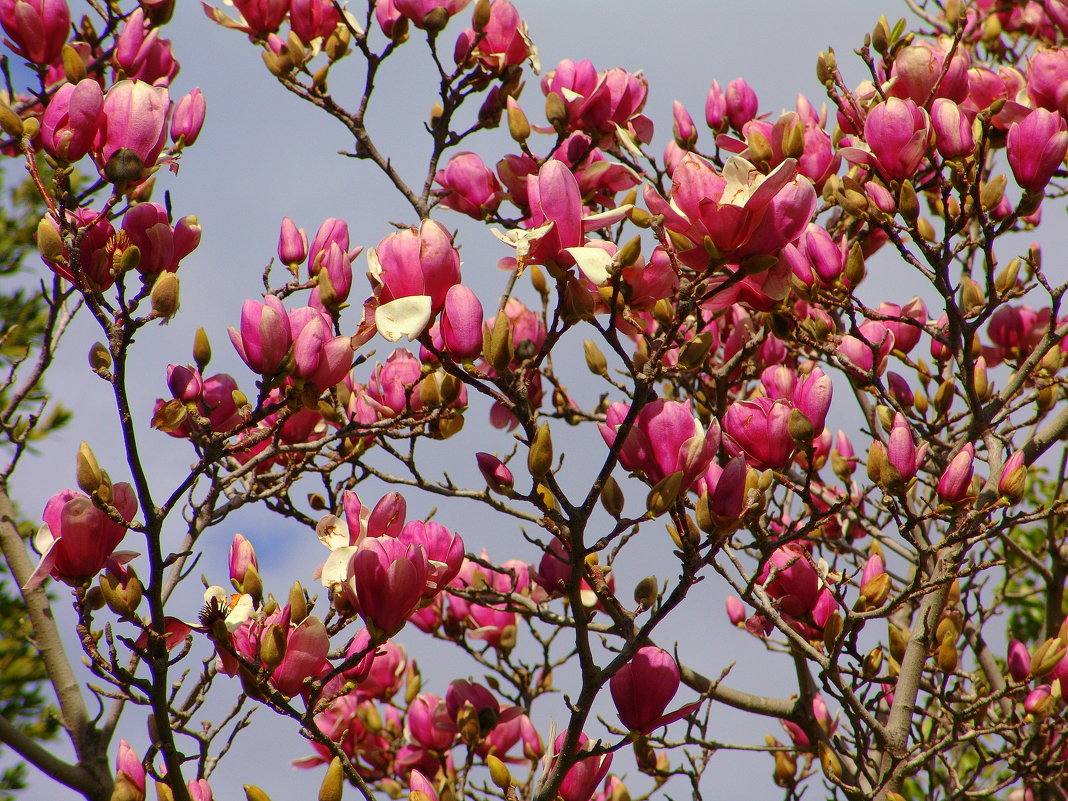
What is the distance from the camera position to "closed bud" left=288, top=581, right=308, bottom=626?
1.41m

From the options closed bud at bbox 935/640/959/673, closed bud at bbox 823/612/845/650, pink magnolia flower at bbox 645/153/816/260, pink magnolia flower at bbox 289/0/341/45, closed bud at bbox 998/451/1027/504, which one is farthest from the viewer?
pink magnolia flower at bbox 289/0/341/45

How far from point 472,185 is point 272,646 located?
4.45 ft

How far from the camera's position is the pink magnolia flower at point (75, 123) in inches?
58.2

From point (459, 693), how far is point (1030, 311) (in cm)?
199

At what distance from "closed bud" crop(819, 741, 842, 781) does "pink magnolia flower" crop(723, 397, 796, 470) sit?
82 centimetres

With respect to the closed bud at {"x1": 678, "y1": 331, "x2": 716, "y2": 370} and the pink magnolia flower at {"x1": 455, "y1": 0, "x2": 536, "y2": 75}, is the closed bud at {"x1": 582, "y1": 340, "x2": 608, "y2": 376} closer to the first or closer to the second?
the pink magnolia flower at {"x1": 455, "y1": 0, "x2": 536, "y2": 75}

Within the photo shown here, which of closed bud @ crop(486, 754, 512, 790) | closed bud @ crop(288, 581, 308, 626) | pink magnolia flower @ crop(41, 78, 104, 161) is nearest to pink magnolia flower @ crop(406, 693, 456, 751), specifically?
closed bud @ crop(486, 754, 512, 790)

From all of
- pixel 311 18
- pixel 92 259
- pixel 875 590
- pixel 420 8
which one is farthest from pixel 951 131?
pixel 92 259

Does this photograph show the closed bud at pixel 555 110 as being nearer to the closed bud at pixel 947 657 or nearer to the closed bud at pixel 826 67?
the closed bud at pixel 826 67

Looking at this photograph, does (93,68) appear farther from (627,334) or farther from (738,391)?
(738,391)

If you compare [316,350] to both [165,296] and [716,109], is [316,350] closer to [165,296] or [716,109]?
[165,296]

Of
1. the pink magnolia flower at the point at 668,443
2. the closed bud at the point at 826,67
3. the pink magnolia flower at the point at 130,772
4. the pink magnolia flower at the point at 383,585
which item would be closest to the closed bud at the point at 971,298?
the closed bud at the point at 826,67

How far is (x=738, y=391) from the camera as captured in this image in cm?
311

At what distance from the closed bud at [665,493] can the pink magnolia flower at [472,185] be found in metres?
1.24
